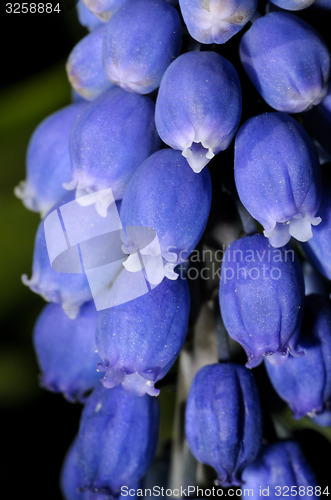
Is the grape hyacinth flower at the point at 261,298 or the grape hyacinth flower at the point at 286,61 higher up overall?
the grape hyacinth flower at the point at 286,61

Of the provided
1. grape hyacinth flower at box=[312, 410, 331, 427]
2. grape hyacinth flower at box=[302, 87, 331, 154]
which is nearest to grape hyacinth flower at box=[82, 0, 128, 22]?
grape hyacinth flower at box=[302, 87, 331, 154]

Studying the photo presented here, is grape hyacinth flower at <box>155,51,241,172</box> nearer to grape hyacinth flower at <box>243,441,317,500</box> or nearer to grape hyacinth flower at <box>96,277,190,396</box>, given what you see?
grape hyacinth flower at <box>96,277,190,396</box>

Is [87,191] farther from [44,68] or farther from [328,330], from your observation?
[44,68]

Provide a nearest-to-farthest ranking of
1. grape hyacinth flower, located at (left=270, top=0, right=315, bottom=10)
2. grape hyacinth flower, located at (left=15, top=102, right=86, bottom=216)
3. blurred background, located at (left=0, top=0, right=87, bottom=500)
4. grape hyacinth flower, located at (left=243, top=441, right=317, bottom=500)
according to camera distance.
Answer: grape hyacinth flower, located at (left=270, top=0, right=315, bottom=10), grape hyacinth flower, located at (left=243, top=441, right=317, bottom=500), grape hyacinth flower, located at (left=15, top=102, right=86, bottom=216), blurred background, located at (left=0, top=0, right=87, bottom=500)

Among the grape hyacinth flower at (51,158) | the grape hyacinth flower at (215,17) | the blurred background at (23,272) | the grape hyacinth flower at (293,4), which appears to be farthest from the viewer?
the blurred background at (23,272)

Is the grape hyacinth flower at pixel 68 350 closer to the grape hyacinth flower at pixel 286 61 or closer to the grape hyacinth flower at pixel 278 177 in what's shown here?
the grape hyacinth flower at pixel 278 177

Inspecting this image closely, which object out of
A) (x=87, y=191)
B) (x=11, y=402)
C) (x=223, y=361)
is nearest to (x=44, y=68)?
(x=11, y=402)

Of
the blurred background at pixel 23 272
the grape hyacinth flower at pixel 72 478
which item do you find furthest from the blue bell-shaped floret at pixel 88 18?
the grape hyacinth flower at pixel 72 478
